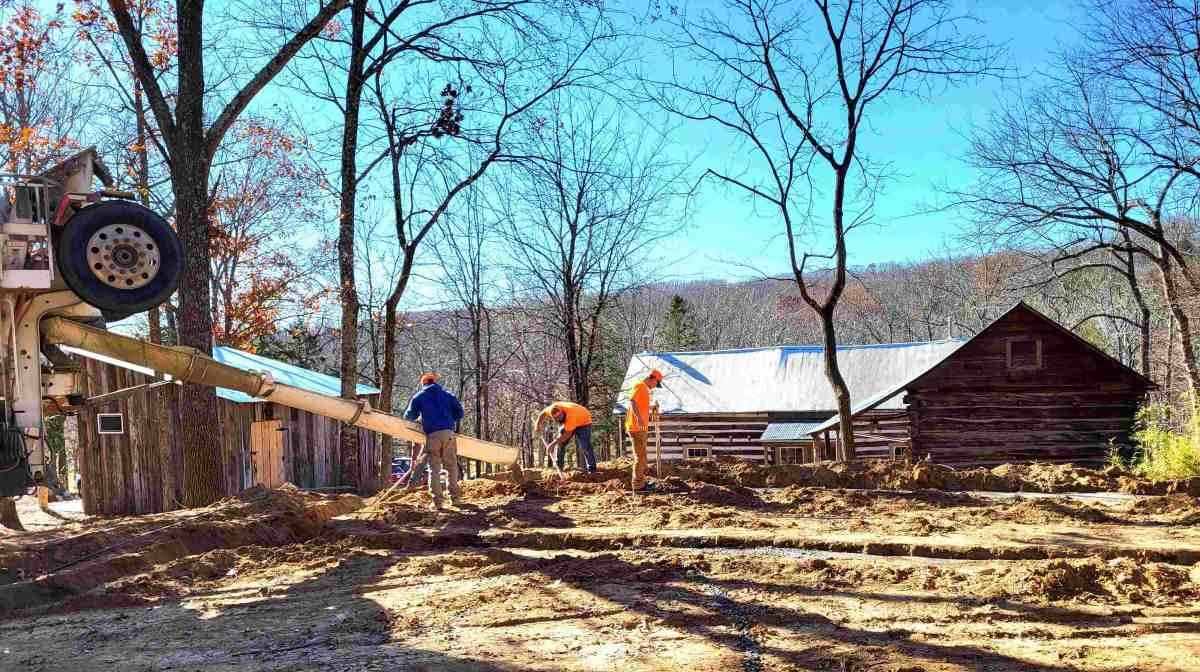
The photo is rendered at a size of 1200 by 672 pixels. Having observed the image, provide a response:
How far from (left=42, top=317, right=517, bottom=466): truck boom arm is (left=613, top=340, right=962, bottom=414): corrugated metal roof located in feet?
82.7

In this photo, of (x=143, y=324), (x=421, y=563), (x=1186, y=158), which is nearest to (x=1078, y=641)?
(x=421, y=563)

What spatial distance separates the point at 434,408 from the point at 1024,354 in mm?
17134

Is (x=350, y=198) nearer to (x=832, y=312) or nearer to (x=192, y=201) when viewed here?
(x=192, y=201)

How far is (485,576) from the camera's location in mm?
8844

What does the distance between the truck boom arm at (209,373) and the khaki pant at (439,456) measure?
0.26 metres

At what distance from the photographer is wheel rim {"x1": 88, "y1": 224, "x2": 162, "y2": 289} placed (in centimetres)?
890

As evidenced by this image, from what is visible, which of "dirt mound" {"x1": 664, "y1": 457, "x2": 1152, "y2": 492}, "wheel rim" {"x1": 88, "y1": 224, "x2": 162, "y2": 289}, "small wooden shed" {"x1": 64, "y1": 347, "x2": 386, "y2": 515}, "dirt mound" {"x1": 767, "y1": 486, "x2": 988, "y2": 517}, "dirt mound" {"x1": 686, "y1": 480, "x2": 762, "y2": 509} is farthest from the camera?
"small wooden shed" {"x1": 64, "y1": 347, "x2": 386, "y2": 515}

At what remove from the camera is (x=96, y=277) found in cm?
891

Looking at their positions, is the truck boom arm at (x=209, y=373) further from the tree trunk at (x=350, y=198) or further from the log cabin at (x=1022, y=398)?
the log cabin at (x=1022, y=398)

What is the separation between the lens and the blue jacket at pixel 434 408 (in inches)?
497

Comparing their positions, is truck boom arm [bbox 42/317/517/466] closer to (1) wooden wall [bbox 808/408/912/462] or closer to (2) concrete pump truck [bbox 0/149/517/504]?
(2) concrete pump truck [bbox 0/149/517/504]

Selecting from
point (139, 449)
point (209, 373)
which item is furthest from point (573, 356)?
point (209, 373)

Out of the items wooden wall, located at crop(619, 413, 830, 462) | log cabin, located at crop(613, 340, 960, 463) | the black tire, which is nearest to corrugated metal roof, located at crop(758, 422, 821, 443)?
log cabin, located at crop(613, 340, 960, 463)

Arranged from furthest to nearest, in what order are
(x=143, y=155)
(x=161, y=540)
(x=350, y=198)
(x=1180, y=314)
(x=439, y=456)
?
(x=143, y=155) < (x=1180, y=314) < (x=350, y=198) < (x=439, y=456) < (x=161, y=540)
